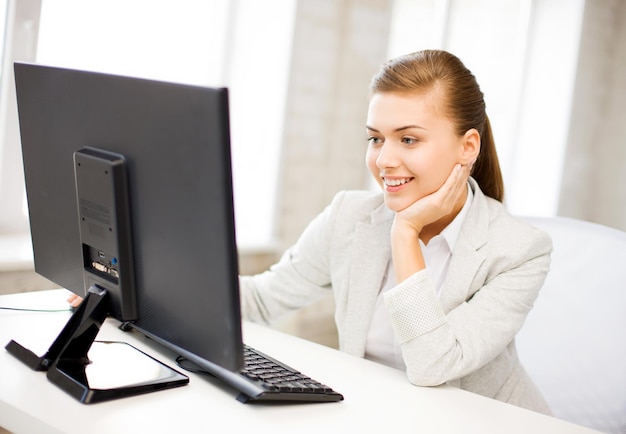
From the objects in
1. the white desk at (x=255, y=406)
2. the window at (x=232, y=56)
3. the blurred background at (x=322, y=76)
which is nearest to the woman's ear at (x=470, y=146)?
the white desk at (x=255, y=406)

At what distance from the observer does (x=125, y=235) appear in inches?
38.8

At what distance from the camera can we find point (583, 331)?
1629 mm

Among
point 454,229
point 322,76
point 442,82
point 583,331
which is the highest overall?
point 442,82

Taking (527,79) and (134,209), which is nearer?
(134,209)

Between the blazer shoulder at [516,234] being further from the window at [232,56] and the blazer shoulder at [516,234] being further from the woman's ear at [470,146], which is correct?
the window at [232,56]

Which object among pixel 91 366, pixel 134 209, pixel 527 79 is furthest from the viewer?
pixel 527 79

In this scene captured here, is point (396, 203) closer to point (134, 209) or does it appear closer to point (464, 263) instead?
point (464, 263)

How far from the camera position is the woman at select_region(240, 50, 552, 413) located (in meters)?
1.41

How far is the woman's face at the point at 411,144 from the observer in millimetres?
1496

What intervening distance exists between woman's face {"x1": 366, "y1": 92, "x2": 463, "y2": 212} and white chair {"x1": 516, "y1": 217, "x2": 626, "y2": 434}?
1.32ft

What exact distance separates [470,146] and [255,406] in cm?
84

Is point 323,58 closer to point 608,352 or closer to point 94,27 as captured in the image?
point 94,27

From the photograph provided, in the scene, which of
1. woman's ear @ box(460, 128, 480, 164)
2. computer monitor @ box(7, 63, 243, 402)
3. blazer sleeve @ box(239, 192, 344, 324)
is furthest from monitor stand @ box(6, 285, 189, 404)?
woman's ear @ box(460, 128, 480, 164)

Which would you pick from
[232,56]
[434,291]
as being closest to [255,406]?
[434,291]
